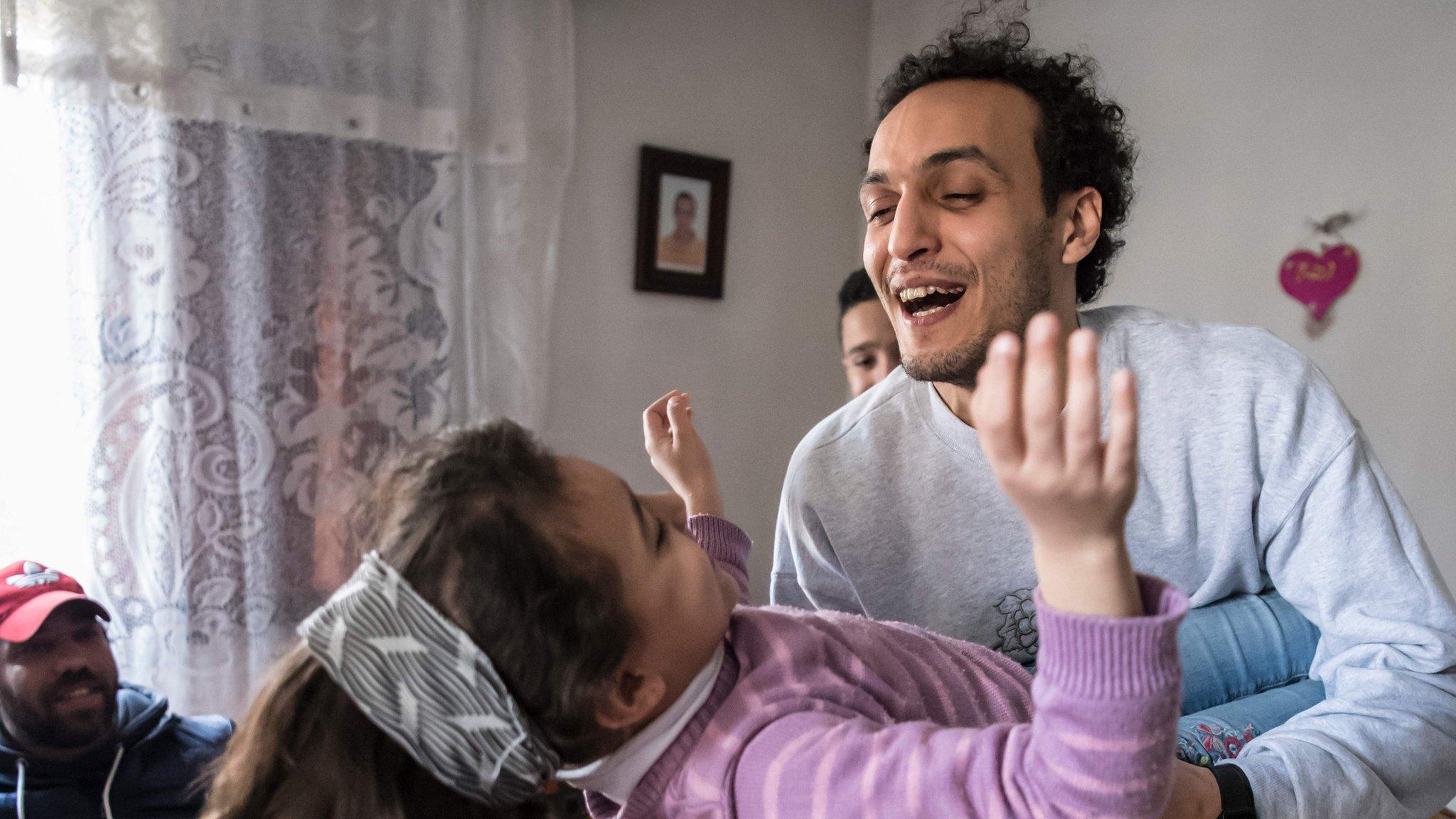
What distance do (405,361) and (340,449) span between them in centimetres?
29

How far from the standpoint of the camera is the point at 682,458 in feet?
4.03

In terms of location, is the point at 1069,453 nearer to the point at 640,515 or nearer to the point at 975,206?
the point at 640,515

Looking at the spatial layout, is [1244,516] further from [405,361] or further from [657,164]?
[657,164]

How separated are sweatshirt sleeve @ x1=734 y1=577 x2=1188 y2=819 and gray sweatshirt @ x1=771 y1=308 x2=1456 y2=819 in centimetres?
50

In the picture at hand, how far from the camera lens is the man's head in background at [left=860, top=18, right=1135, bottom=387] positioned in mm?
1374

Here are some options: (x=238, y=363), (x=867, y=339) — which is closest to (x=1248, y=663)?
(x=867, y=339)

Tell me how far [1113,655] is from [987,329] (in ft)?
2.76

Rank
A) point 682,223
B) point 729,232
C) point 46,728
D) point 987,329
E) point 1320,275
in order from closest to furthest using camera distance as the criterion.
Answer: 1. point 987,329
2. point 46,728
3. point 1320,275
4. point 682,223
5. point 729,232

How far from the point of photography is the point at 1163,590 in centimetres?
63

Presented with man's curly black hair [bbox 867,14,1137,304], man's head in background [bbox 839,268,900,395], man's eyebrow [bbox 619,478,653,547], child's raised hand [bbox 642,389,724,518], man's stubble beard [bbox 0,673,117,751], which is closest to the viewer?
man's eyebrow [bbox 619,478,653,547]

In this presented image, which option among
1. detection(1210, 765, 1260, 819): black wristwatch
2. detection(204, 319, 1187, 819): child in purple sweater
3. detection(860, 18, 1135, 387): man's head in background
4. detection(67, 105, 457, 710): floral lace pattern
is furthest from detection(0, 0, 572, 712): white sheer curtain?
detection(1210, 765, 1260, 819): black wristwatch

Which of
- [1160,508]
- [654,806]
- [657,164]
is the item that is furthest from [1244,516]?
[657,164]

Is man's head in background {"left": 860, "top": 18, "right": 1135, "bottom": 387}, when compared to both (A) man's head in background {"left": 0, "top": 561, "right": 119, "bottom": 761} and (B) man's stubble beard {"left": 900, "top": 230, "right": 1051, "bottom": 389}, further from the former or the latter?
(A) man's head in background {"left": 0, "top": 561, "right": 119, "bottom": 761}

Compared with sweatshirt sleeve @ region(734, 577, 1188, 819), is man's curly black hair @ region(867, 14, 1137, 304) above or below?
above
